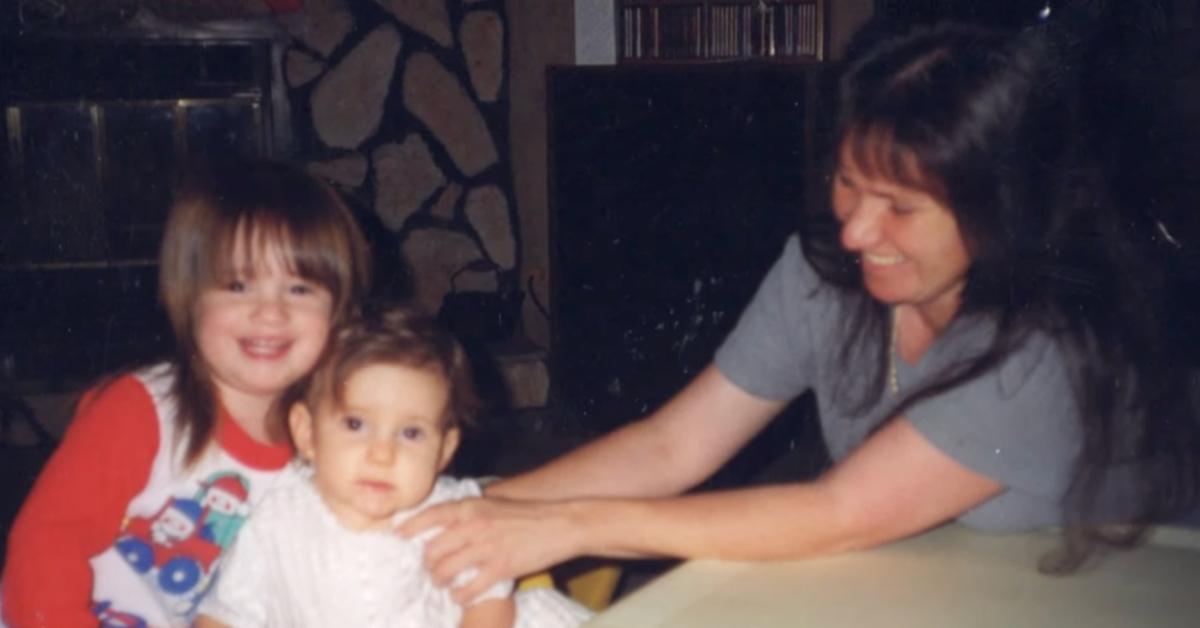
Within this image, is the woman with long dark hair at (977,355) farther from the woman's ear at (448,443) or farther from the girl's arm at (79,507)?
the girl's arm at (79,507)

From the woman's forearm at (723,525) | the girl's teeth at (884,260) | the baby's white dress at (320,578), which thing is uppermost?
the girl's teeth at (884,260)

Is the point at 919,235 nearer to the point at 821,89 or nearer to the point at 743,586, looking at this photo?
the point at 743,586

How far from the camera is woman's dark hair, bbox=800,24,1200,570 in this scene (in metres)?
1.14

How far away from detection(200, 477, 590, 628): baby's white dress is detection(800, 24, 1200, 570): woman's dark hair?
1.59 ft

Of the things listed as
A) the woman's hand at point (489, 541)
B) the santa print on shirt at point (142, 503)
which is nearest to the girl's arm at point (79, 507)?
the santa print on shirt at point (142, 503)

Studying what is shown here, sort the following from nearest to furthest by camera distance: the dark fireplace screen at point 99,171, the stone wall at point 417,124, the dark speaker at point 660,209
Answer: the dark speaker at point 660,209, the dark fireplace screen at point 99,171, the stone wall at point 417,124

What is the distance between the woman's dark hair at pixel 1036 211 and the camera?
1.14 metres

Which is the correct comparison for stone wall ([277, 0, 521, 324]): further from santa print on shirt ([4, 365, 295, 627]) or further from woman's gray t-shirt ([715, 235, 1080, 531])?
woman's gray t-shirt ([715, 235, 1080, 531])

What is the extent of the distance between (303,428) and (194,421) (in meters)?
0.13

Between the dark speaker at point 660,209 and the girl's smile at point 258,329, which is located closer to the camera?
the girl's smile at point 258,329

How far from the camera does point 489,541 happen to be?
115 cm

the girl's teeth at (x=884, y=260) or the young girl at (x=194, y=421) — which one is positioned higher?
the girl's teeth at (x=884, y=260)

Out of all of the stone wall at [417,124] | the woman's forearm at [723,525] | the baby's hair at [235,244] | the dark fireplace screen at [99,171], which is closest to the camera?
the woman's forearm at [723,525]

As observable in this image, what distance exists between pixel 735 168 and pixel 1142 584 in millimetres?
2160
